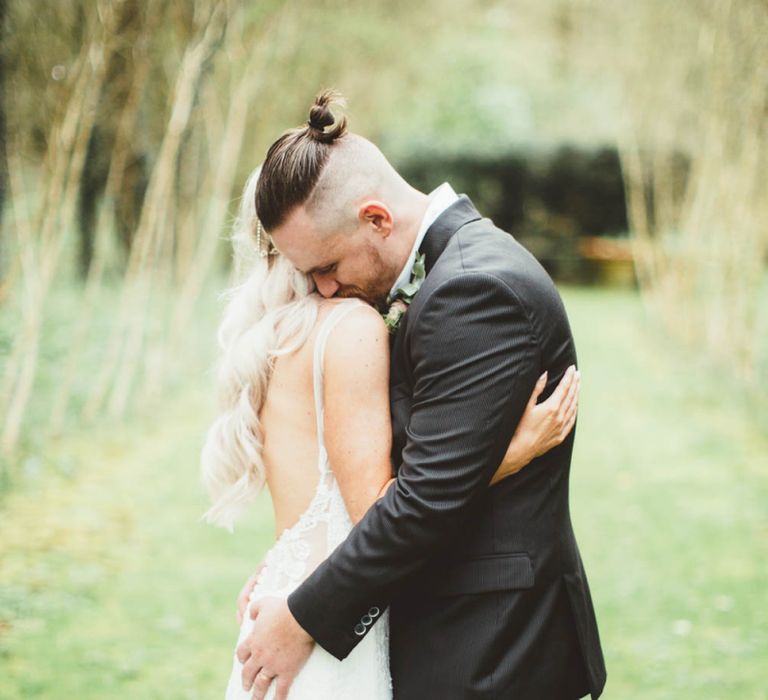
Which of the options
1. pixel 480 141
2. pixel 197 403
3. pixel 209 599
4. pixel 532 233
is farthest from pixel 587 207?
pixel 209 599

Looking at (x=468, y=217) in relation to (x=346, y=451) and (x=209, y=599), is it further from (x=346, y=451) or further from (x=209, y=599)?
(x=209, y=599)

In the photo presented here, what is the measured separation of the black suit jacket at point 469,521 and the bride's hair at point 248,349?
0.96 feet

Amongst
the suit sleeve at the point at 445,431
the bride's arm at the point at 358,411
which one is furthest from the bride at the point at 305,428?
the suit sleeve at the point at 445,431

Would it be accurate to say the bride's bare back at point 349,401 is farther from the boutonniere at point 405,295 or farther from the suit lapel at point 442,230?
the suit lapel at point 442,230

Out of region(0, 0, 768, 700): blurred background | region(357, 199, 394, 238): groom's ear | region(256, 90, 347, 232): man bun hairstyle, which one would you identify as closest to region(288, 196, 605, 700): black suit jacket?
region(357, 199, 394, 238): groom's ear

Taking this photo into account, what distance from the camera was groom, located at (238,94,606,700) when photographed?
6.15 feet

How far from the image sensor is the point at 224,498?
2.32 meters

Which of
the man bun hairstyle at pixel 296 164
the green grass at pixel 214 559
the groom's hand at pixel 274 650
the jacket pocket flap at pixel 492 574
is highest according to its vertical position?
the man bun hairstyle at pixel 296 164

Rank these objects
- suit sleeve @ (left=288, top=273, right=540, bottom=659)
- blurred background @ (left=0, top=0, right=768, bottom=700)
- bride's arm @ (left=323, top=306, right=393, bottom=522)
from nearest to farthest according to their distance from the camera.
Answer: suit sleeve @ (left=288, top=273, right=540, bottom=659)
bride's arm @ (left=323, top=306, right=393, bottom=522)
blurred background @ (left=0, top=0, right=768, bottom=700)

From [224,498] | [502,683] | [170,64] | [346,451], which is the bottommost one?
[502,683]

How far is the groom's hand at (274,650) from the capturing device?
2.01m

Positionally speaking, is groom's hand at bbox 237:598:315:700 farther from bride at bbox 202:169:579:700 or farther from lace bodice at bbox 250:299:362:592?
lace bodice at bbox 250:299:362:592

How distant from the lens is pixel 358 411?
1982mm

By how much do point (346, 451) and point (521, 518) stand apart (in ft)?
1.42
